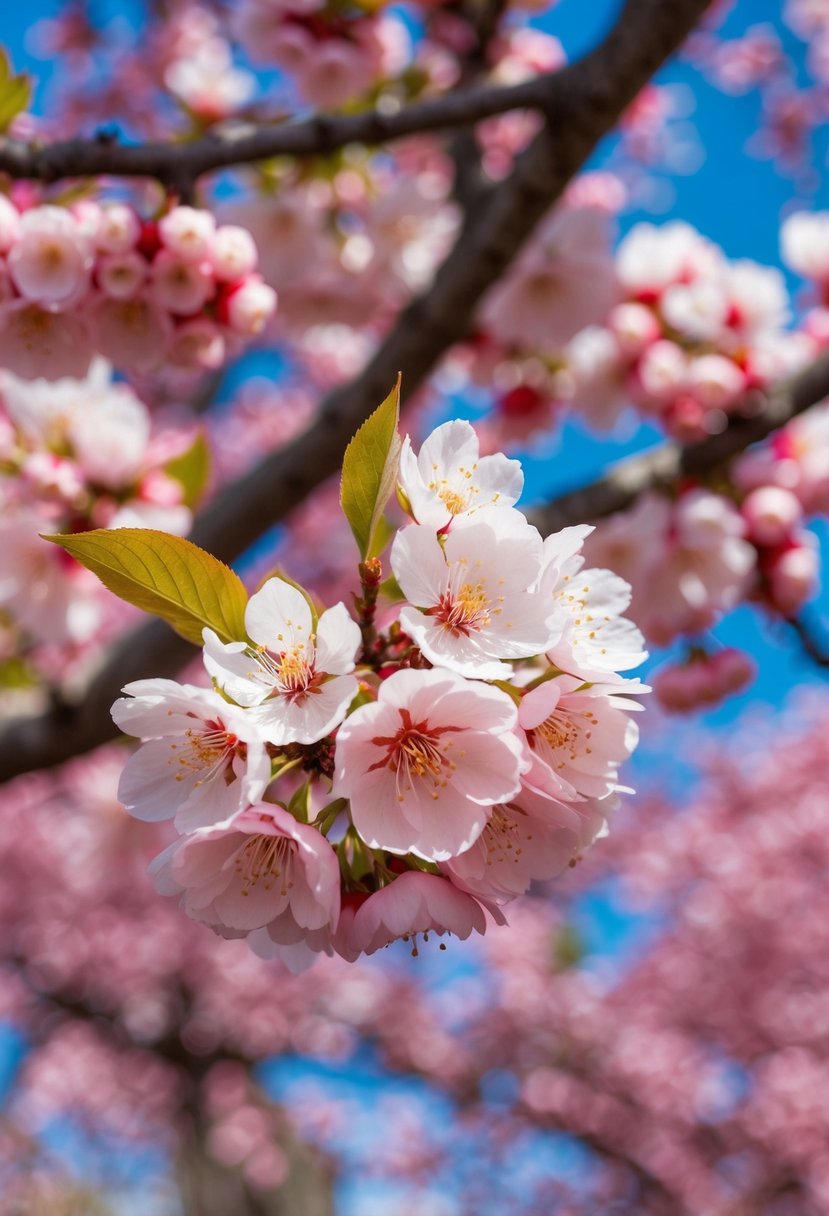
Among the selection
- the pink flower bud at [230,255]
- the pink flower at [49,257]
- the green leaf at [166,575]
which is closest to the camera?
the green leaf at [166,575]

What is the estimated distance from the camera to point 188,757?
92 cm

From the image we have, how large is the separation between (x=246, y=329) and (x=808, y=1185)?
7.10m

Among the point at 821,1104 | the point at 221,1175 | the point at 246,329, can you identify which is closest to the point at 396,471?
the point at 246,329

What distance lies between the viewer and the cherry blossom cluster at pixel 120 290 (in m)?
1.46

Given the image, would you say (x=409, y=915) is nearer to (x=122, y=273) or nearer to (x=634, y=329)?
(x=122, y=273)

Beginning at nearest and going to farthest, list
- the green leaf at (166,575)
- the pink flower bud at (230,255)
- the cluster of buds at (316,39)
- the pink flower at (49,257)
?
the green leaf at (166,575) → the pink flower at (49,257) → the pink flower bud at (230,255) → the cluster of buds at (316,39)

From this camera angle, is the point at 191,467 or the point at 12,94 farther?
the point at 191,467

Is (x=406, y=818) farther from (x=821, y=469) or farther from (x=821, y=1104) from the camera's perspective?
(x=821, y=1104)

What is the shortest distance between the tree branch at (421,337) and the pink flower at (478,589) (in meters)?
1.41

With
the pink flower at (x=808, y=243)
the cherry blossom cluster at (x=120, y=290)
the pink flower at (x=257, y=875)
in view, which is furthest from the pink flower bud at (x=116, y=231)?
the pink flower at (x=808, y=243)

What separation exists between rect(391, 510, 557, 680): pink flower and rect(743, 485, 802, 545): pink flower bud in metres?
1.39

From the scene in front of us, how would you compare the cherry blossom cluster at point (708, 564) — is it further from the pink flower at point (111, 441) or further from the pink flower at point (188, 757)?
the pink flower at point (188, 757)

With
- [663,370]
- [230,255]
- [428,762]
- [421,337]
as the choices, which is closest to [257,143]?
[230,255]

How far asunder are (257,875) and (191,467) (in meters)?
1.22
